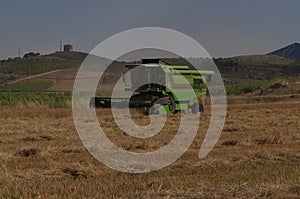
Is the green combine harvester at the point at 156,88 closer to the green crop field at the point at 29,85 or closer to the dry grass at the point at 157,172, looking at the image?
the dry grass at the point at 157,172

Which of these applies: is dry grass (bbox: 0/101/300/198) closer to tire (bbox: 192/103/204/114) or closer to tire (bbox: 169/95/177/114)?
tire (bbox: 169/95/177/114)

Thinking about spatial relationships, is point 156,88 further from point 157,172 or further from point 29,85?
point 29,85

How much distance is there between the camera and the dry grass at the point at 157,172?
7480 mm

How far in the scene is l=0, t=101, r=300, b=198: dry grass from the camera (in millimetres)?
7480

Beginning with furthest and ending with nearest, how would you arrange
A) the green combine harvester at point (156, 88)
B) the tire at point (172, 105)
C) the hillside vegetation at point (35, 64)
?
the hillside vegetation at point (35, 64)
the tire at point (172, 105)
the green combine harvester at point (156, 88)

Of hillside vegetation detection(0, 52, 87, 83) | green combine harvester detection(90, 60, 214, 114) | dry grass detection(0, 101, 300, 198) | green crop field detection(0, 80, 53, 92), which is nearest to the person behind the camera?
dry grass detection(0, 101, 300, 198)

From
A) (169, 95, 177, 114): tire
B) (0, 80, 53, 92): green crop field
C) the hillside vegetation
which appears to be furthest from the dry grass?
the hillside vegetation

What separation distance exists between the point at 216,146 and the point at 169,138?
2.14m

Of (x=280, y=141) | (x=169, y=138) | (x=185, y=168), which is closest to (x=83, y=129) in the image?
(x=169, y=138)

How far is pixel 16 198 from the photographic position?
7250 mm

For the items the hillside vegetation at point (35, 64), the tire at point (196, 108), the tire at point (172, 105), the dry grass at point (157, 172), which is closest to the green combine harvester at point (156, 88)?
the tire at point (172, 105)

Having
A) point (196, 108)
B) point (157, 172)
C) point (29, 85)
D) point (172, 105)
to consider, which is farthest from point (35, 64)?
point (157, 172)

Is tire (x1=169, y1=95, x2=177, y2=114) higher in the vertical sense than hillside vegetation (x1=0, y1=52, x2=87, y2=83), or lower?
lower

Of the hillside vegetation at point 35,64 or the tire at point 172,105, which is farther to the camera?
the hillside vegetation at point 35,64
